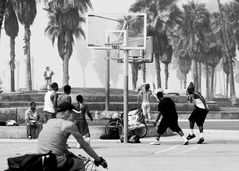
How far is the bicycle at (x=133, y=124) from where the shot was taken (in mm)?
25062

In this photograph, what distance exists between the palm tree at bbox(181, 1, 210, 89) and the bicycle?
6041 centimetres

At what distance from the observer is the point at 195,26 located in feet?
286

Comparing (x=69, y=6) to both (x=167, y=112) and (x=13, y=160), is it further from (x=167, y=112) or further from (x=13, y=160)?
(x=13, y=160)

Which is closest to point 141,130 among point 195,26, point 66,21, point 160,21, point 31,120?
point 31,120

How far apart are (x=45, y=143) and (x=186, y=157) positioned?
9.05 m

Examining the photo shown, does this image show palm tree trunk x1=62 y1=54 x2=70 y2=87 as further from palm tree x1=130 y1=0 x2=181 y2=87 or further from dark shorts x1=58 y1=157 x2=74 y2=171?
dark shorts x1=58 y1=157 x2=74 y2=171

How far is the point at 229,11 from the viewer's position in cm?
8900

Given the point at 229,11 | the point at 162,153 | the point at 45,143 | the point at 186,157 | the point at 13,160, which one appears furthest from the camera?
the point at 229,11

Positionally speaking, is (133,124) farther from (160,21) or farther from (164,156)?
(160,21)

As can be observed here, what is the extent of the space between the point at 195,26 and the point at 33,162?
7972 cm

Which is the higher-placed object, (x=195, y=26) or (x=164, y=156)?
(x=195, y=26)

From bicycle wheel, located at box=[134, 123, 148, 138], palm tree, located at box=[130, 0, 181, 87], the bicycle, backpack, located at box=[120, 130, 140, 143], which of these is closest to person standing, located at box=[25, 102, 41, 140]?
the bicycle

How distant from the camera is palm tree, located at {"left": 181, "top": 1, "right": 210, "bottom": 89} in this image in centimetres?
8650

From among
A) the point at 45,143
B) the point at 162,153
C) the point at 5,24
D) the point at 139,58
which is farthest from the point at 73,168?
the point at 5,24
